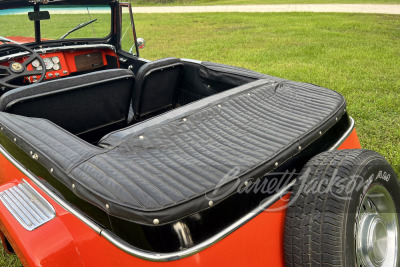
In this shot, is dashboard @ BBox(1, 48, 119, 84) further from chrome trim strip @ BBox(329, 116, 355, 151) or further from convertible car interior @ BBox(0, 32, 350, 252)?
chrome trim strip @ BBox(329, 116, 355, 151)

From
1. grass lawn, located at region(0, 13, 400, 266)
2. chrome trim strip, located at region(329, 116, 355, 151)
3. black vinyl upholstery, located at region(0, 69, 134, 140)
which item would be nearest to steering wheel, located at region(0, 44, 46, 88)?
black vinyl upholstery, located at region(0, 69, 134, 140)

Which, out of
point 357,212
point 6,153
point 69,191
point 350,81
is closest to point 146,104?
point 6,153

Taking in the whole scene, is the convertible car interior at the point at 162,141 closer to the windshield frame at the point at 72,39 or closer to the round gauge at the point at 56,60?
the round gauge at the point at 56,60

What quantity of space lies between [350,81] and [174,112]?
165 inches

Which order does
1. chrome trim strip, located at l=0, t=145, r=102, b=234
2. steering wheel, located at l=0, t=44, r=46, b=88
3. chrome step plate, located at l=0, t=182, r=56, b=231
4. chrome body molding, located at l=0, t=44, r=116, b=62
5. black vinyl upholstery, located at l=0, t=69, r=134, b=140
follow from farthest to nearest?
chrome body molding, located at l=0, t=44, r=116, b=62
steering wheel, located at l=0, t=44, r=46, b=88
black vinyl upholstery, located at l=0, t=69, r=134, b=140
chrome step plate, located at l=0, t=182, r=56, b=231
chrome trim strip, located at l=0, t=145, r=102, b=234

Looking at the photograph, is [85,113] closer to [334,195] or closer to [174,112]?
[174,112]

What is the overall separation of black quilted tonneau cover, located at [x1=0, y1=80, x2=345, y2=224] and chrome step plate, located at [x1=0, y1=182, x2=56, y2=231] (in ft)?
0.66

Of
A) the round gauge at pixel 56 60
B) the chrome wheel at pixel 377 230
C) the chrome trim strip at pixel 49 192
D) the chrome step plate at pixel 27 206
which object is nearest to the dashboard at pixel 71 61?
the round gauge at pixel 56 60

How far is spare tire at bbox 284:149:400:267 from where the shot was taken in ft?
4.61

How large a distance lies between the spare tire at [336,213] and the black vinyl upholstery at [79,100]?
1.24 m

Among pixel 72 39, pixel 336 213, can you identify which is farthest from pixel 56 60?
pixel 336 213

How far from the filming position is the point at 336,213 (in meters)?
1.42

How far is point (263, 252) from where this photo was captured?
146 cm

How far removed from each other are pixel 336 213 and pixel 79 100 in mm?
1518
